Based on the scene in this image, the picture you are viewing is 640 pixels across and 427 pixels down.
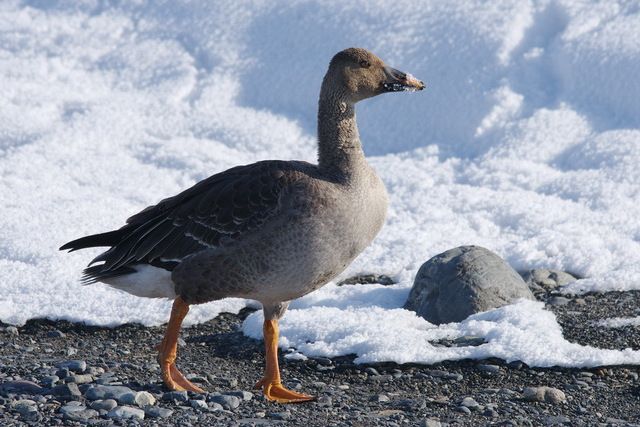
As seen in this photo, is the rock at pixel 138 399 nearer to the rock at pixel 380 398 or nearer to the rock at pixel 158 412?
the rock at pixel 158 412

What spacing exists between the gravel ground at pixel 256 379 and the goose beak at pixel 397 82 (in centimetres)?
235

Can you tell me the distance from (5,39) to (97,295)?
31.1ft

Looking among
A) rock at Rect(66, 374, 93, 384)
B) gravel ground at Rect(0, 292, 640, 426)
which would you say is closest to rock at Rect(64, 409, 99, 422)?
gravel ground at Rect(0, 292, 640, 426)

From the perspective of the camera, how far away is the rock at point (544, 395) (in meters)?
7.51

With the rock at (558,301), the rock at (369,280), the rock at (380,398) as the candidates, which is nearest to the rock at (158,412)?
the rock at (380,398)

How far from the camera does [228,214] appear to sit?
743cm

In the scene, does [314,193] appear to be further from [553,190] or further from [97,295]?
[553,190]

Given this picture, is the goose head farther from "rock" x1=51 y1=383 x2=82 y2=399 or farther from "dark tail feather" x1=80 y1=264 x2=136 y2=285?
"rock" x1=51 y1=383 x2=82 y2=399

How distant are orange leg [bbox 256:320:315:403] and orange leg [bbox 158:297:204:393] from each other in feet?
1.68

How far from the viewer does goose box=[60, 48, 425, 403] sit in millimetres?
7160

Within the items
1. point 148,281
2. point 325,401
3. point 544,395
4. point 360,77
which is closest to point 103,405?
point 148,281

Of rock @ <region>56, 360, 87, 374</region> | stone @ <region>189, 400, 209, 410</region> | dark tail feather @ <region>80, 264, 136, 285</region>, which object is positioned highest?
dark tail feather @ <region>80, 264, 136, 285</region>

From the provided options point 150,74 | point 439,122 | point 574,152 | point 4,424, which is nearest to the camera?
point 4,424

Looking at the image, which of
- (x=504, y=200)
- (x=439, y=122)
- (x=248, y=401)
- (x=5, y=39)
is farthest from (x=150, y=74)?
(x=248, y=401)
